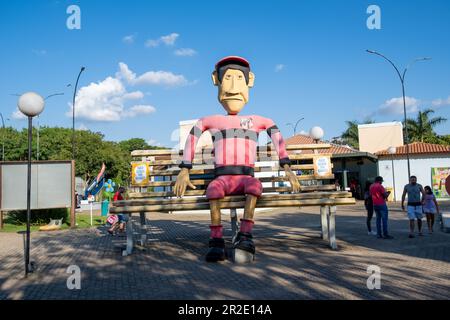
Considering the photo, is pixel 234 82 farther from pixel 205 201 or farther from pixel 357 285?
pixel 357 285

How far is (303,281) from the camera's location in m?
5.12

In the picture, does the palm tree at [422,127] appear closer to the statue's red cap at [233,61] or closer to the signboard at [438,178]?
the signboard at [438,178]

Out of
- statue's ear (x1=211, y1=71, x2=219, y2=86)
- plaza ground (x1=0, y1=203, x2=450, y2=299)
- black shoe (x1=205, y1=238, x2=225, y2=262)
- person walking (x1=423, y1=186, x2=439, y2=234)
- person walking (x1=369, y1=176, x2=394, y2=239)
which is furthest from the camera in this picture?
person walking (x1=423, y1=186, x2=439, y2=234)

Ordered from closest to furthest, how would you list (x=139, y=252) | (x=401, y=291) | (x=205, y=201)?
(x=401, y=291) < (x=205, y=201) < (x=139, y=252)

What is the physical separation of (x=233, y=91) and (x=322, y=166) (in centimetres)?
287

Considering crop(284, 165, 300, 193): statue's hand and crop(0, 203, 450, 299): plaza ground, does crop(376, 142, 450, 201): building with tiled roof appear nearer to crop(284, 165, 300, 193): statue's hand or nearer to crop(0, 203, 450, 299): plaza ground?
crop(0, 203, 450, 299): plaza ground

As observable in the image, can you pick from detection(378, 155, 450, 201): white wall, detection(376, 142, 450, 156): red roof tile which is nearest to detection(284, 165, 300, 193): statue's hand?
detection(378, 155, 450, 201): white wall

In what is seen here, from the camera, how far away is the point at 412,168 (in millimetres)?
25781

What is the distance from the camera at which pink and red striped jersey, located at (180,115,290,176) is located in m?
7.00

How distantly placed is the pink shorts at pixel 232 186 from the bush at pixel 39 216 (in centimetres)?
1045

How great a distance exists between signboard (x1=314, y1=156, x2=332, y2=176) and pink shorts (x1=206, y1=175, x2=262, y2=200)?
2365mm

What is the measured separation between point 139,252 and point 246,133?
323 cm

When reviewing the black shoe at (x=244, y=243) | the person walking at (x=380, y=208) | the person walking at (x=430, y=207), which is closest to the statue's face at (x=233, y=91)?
the black shoe at (x=244, y=243)
